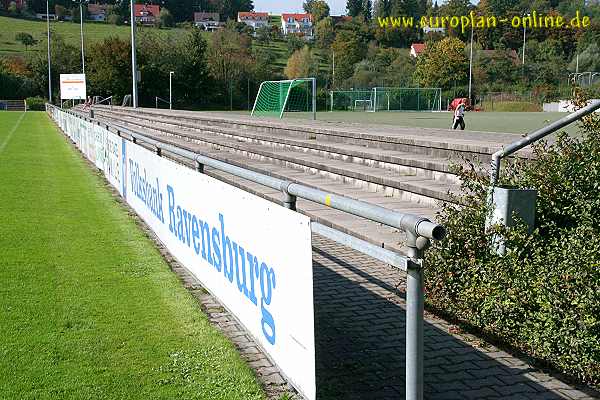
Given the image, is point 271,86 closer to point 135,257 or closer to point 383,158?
point 383,158

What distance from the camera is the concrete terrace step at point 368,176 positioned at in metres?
8.10

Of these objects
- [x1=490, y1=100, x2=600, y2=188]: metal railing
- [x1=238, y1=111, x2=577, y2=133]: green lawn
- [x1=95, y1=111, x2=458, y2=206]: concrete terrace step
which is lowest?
[x1=95, y1=111, x2=458, y2=206]: concrete terrace step

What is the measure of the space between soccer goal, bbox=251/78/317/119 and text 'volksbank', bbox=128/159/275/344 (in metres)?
21.9

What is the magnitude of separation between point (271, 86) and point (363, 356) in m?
28.9

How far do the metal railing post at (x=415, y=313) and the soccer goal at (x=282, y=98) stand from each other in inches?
1041

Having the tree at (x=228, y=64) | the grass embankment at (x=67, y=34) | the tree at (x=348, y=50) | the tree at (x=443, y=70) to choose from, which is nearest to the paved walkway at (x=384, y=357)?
the tree at (x=228, y=64)

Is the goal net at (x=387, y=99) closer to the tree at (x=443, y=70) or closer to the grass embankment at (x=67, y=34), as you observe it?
the tree at (x=443, y=70)

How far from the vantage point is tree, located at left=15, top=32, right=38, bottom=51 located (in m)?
112

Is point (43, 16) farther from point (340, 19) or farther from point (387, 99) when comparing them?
point (387, 99)

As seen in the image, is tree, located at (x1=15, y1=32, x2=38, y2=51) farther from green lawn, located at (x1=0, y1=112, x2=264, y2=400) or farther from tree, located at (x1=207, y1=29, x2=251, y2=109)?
green lawn, located at (x1=0, y1=112, x2=264, y2=400)

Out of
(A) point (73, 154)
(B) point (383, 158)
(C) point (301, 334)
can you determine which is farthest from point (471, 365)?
(A) point (73, 154)

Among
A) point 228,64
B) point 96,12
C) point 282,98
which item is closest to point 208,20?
point 96,12

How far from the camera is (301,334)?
3.78m

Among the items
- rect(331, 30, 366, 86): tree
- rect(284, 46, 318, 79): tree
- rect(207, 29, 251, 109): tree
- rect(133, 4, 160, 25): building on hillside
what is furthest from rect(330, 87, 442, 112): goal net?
rect(133, 4, 160, 25): building on hillside
